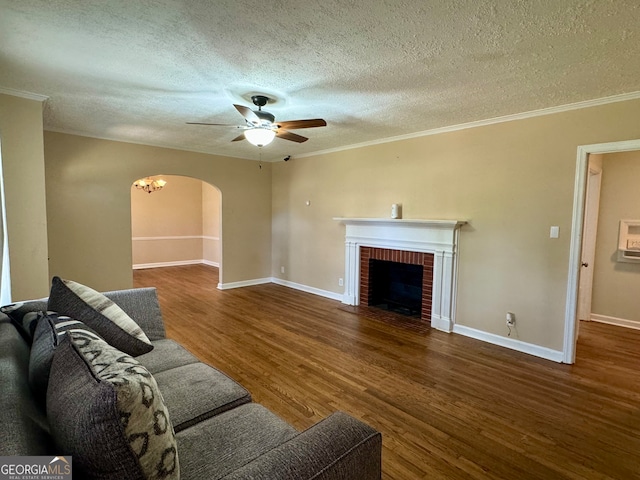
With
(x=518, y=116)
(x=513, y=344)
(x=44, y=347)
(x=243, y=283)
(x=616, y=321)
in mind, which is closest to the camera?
(x=44, y=347)

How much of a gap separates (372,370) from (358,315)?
1.64 meters

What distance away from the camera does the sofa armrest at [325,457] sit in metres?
0.90

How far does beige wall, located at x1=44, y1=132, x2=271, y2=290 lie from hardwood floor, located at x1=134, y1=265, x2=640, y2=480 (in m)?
1.55

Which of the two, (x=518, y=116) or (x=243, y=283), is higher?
(x=518, y=116)

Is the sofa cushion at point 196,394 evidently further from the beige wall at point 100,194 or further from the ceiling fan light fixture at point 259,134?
the beige wall at point 100,194

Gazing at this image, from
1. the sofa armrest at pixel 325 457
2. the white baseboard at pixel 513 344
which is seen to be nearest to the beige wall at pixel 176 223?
the white baseboard at pixel 513 344

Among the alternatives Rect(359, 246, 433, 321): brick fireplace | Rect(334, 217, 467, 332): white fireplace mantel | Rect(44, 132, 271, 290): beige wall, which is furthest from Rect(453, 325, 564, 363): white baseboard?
Rect(44, 132, 271, 290): beige wall

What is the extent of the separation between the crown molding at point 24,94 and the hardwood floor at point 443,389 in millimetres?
2752

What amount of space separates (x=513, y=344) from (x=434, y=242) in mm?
1422

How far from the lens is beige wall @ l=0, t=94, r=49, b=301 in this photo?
288cm

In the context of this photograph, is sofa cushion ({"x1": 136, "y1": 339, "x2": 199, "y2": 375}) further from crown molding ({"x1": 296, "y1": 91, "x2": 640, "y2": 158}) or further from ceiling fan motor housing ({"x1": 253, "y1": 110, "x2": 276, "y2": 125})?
crown molding ({"x1": 296, "y1": 91, "x2": 640, "y2": 158})

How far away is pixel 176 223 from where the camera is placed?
358 inches

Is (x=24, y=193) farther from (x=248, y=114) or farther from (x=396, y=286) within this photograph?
(x=396, y=286)

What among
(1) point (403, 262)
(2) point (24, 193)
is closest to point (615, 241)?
(1) point (403, 262)
